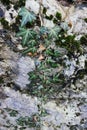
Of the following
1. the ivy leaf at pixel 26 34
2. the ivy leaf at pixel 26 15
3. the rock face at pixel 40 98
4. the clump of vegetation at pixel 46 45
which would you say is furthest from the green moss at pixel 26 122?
the ivy leaf at pixel 26 15

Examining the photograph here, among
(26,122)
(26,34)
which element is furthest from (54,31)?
(26,122)

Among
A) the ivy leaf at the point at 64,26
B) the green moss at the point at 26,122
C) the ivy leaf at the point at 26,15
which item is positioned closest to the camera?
the ivy leaf at the point at 26,15

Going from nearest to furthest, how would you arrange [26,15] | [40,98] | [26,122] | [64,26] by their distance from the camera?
[26,15] → [64,26] → [40,98] → [26,122]

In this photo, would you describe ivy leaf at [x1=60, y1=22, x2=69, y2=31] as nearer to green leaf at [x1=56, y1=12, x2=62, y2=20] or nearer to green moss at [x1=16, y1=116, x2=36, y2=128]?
green leaf at [x1=56, y1=12, x2=62, y2=20]

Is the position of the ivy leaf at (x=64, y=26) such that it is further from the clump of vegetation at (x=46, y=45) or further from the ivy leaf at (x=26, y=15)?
the ivy leaf at (x=26, y=15)

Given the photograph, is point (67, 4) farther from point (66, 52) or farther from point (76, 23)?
point (66, 52)

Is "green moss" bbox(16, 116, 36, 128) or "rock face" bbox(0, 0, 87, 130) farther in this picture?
"green moss" bbox(16, 116, 36, 128)

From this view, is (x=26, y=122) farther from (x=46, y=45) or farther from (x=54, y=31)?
(x=54, y=31)

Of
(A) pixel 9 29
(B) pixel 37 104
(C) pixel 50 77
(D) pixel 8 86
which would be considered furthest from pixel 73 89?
(A) pixel 9 29

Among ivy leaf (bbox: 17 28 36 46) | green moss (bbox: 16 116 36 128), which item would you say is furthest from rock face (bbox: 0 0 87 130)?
ivy leaf (bbox: 17 28 36 46)
